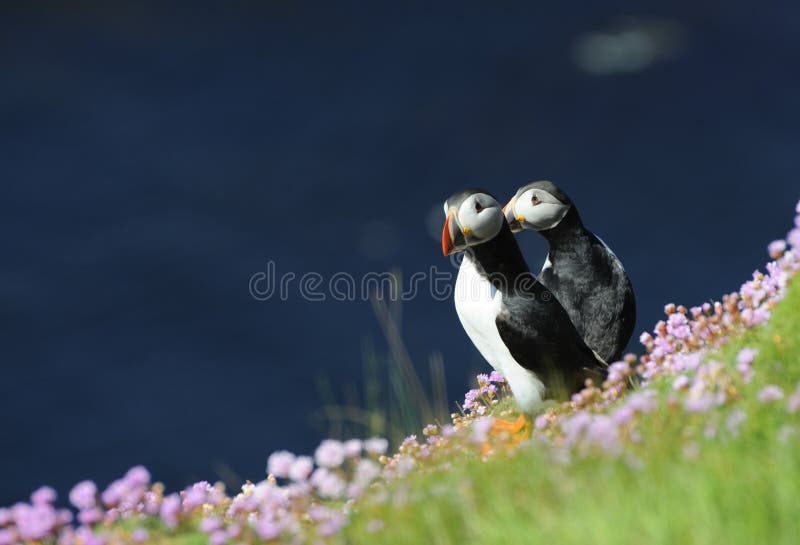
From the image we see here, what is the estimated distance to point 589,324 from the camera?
793 cm

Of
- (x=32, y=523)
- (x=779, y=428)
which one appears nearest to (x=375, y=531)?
(x=32, y=523)

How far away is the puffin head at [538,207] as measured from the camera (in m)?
7.89

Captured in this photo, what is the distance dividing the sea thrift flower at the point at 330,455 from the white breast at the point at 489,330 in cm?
303

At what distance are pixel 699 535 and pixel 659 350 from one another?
10.1 feet

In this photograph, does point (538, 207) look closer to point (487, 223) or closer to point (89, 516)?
point (487, 223)

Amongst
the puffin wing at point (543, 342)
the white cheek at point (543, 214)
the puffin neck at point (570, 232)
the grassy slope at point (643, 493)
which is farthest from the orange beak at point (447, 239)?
the grassy slope at point (643, 493)

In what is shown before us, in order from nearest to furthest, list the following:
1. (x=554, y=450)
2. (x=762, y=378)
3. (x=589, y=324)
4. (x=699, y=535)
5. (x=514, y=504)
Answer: (x=699, y=535) → (x=514, y=504) → (x=554, y=450) → (x=762, y=378) → (x=589, y=324)

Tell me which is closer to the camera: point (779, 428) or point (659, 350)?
point (779, 428)

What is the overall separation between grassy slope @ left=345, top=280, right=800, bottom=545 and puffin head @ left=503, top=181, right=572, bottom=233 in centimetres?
351

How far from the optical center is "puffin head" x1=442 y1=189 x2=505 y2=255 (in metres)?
6.86

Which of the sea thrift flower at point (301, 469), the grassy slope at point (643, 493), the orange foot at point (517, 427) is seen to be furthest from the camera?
the orange foot at point (517, 427)

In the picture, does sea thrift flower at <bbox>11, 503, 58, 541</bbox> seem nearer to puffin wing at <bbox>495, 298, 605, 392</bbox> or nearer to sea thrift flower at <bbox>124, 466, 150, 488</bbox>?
sea thrift flower at <bbox>124, 466, 150, 488</bbox>

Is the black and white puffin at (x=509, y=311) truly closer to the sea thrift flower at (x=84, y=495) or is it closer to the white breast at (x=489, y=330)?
the white breast at (x=489, y=330)

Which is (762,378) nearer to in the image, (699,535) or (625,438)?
(625,438)
